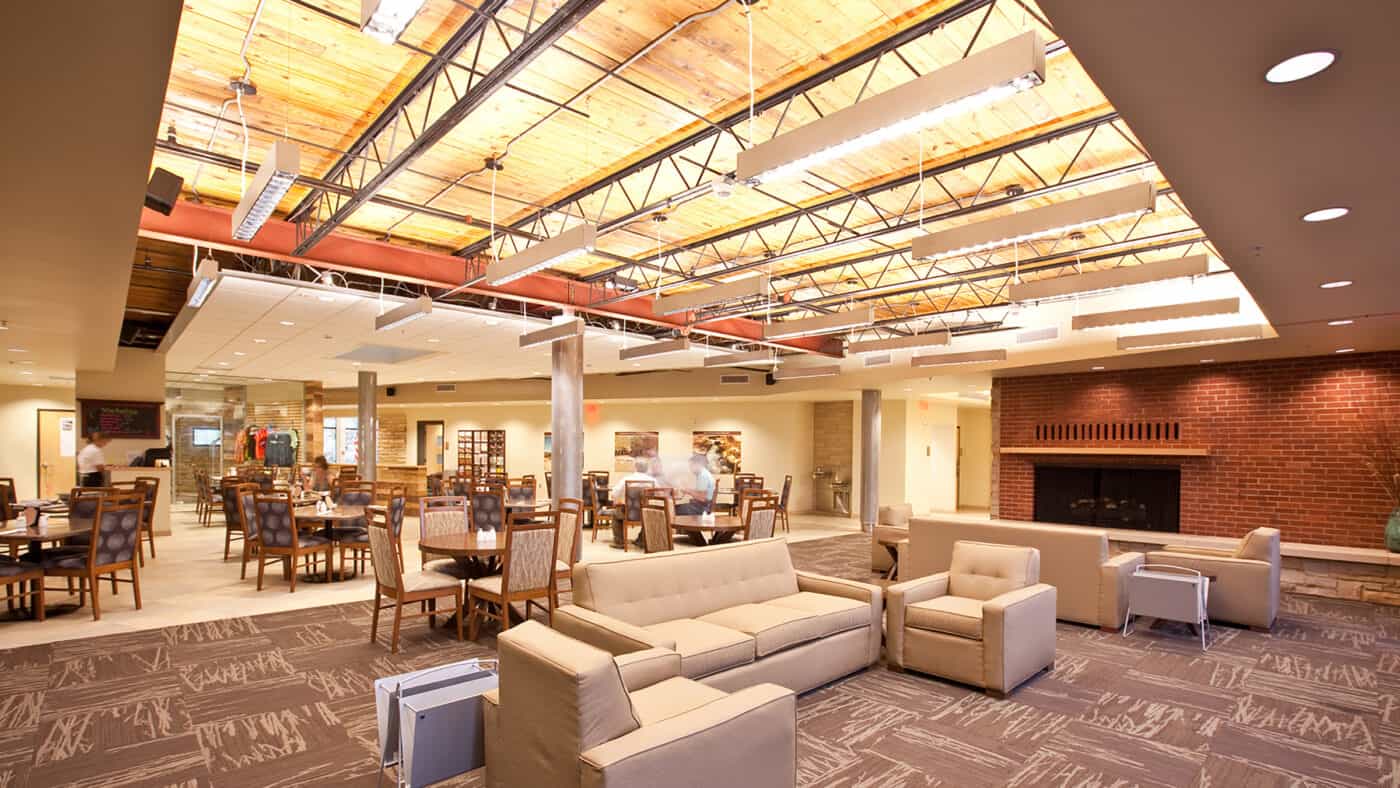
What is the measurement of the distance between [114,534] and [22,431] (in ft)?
44.0

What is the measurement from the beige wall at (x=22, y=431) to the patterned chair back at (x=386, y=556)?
15410 mm

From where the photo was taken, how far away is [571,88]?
184 inches

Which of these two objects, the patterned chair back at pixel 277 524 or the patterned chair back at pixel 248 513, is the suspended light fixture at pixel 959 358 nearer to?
the patterned chair back at pixel 277 524

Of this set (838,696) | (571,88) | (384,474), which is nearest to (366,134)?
(571,88)

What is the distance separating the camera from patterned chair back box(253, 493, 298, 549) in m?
7.18

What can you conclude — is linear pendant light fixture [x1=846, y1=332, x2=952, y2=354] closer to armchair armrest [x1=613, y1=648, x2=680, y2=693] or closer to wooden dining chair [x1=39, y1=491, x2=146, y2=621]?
armchair armrest [x1=613, y1=648, x2=680, y2=693]

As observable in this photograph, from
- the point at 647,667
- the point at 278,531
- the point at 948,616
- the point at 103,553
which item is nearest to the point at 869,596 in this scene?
the point at 948,616

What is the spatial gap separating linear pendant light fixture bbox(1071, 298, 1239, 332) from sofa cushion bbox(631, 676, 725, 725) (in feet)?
19.0

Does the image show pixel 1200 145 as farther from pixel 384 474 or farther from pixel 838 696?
pixel 384 474

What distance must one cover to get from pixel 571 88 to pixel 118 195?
Answer: 256 centimetres

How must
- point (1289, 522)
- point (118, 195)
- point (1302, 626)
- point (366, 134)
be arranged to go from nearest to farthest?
point (118, 195), point (366, 134), point (1302, 626), point (1289, 522)

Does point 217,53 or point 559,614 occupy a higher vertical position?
point 217,53

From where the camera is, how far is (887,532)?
Answer: 8.53m

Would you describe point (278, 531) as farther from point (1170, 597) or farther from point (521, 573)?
point (1170, 597)
